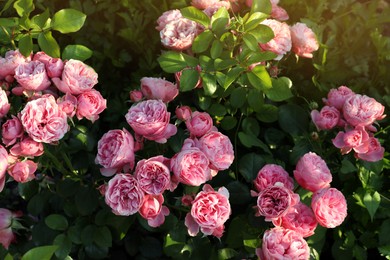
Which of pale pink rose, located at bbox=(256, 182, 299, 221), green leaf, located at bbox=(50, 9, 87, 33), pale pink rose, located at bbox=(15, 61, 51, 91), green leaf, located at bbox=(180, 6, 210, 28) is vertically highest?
green leaf, located at bbox=(180, 6, 210, 28)

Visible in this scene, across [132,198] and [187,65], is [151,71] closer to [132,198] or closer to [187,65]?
[187,65]

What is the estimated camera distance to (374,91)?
6.27 feet

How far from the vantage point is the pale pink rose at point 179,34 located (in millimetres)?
1599

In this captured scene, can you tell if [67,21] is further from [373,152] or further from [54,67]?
[373,152]

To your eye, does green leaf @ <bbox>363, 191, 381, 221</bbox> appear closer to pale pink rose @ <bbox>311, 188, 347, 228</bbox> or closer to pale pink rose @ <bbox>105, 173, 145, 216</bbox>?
pale pink rose @ <bbox>311, 188, 347, 228</bbox>

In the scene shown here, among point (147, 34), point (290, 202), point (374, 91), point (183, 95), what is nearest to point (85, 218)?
point (183, 95)

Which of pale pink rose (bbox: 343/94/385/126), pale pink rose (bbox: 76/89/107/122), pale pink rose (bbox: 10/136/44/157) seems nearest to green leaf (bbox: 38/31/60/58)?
pale pink rose (bbox: 76/89/107/122)

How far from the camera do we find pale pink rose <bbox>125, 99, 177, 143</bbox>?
135 cm

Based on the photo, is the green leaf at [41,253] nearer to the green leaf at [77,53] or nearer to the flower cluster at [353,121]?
the green leaf at [77,53]

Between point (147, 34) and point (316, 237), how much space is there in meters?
1.27

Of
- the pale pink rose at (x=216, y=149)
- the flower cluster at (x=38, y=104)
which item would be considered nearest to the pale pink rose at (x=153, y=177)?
the pale pink rose at (x=216, y=149)

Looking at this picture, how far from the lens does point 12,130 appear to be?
4.34 ft

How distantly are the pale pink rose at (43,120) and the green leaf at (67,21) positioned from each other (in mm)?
284

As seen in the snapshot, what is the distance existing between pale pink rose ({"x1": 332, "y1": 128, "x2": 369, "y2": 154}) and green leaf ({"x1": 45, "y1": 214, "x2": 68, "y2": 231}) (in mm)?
977
